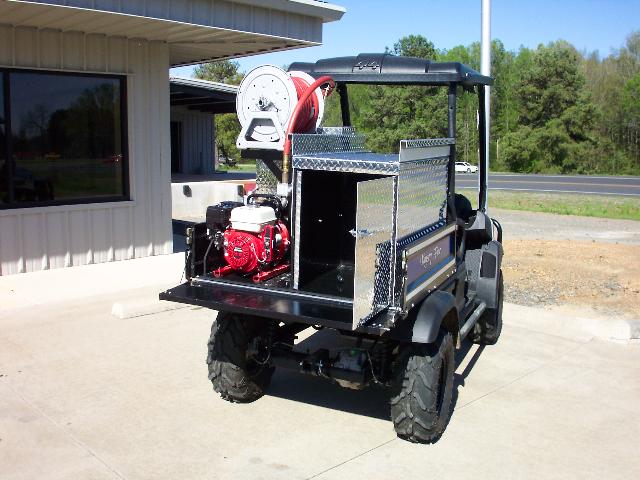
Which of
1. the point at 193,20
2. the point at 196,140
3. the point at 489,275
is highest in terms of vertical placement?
the point at 193,20

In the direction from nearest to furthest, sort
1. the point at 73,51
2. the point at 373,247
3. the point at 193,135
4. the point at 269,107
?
the point at 373,247 < the point at 269,107 < the point at 73,51 < the point at 193,135

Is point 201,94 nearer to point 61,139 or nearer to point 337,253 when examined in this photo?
point 61,139

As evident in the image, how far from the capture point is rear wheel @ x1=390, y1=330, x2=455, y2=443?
167 inches

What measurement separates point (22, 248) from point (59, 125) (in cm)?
161

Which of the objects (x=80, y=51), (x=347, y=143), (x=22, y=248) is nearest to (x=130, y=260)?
(x=22, y=248)

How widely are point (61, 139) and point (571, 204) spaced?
18310 mm

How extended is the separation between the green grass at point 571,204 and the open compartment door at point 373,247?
16.0m

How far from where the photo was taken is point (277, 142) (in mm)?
4977

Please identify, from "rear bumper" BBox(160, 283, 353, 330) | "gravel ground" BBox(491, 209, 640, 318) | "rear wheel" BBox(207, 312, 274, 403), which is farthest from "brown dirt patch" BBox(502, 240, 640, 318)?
"rear bumper" BBox(160, 283, 353, 330)

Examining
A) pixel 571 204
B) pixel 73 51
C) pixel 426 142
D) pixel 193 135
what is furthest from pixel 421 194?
pixel 193 135

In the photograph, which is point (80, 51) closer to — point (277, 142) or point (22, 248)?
point (22, 248)

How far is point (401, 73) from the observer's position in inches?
202

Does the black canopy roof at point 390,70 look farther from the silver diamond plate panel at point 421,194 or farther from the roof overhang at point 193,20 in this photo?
the roof overhang at point 193,20

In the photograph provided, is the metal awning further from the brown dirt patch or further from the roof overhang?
the brown dirt patch
